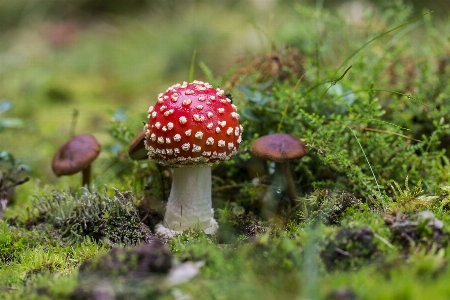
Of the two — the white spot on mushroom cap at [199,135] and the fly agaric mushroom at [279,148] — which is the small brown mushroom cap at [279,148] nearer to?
the fly agaric mushroom at [279,148]

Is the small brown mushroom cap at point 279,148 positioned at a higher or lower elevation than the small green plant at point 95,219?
higher

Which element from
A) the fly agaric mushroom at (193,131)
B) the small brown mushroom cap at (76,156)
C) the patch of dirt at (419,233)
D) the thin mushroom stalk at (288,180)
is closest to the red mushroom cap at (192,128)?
the fly agaric mushroom at (193,131)

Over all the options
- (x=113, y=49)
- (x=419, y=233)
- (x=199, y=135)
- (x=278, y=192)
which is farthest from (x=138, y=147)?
(x=113, y=49)

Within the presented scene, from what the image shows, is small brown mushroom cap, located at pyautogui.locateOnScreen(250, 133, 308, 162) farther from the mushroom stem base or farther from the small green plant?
the small green plant

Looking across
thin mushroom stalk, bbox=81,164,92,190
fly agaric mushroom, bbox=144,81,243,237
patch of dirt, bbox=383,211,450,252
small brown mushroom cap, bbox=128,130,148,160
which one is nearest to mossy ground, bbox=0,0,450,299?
patch of dirt, bbox=383,211,450,252

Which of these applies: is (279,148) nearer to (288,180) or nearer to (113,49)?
(288,180)
